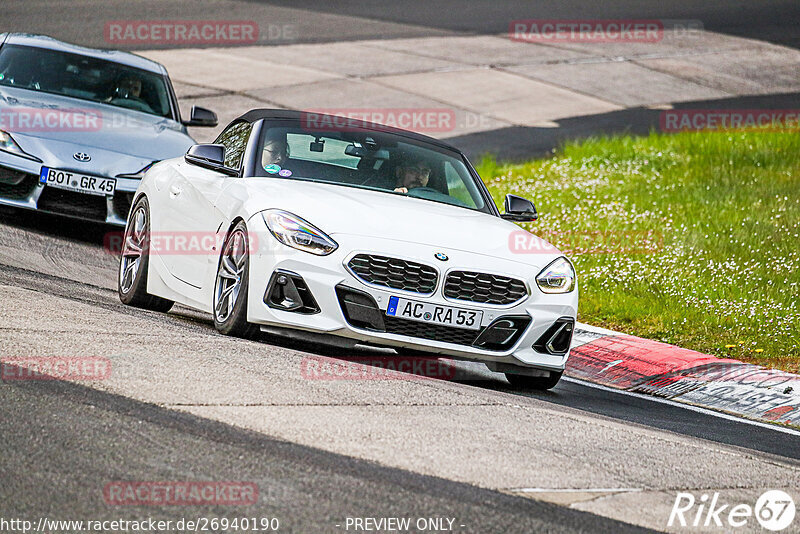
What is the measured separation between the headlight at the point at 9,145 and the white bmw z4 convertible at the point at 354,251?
8.09 ft

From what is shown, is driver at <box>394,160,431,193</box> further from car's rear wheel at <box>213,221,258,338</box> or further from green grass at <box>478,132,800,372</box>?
green grass at <box>478,132,800,372</box>

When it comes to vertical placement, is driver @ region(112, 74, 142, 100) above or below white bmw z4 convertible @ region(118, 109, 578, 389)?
above

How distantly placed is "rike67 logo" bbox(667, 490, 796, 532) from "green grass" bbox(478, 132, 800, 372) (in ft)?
15.2

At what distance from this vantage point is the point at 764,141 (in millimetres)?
18984

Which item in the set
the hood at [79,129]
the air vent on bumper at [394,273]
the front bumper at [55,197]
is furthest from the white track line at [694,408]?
the hood at [79,129]

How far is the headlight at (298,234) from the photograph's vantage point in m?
7.16

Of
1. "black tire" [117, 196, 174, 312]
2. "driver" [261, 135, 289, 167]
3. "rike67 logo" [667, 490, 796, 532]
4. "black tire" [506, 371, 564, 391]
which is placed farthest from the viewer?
"black tire" [117, 196, 174, 312]

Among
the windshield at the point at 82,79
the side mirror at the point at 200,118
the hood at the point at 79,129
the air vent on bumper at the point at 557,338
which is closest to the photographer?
the air vent on bumper at the point at 557,338

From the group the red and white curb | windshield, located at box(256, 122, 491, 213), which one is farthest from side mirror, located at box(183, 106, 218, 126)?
the red and white curb

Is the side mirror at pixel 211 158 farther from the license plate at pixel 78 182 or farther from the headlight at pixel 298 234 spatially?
the license plate at pixel 78 182

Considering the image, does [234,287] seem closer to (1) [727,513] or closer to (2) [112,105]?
(1) [727,513]

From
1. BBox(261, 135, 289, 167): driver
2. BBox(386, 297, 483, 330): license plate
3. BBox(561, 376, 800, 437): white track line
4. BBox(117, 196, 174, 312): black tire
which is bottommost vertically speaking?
BBox(561, 376, 800, 437): white track line

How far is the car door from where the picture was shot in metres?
8.00

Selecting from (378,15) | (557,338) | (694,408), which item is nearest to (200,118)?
(557,338)
